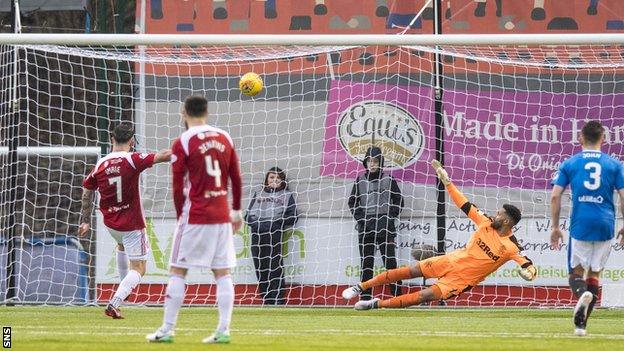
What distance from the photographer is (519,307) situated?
53.1 feet

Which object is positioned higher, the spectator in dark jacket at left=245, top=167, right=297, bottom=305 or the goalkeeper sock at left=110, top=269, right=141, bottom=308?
the spectator in dark jacket at left=245, top=167, right=297, bottom=305

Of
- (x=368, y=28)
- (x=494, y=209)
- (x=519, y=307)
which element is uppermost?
(x=368, y=28)

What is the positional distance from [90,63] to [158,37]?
4.99 metres

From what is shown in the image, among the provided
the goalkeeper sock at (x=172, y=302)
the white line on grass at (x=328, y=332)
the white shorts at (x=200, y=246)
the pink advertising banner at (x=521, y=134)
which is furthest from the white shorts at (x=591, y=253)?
the pink advertising banner at (x=521, y=134)

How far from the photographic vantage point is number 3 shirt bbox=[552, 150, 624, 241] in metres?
10.9

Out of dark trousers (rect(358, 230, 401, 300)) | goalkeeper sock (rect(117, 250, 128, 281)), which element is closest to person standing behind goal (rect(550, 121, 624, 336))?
goalkeeper sock (rect(117, 250, 128, 281))

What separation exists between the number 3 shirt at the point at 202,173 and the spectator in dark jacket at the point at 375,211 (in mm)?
6857

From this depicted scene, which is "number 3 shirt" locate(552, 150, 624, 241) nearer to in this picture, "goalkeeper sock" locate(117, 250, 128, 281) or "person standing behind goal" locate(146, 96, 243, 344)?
"person standing behind goal" locate(146, 96, 243, 344)

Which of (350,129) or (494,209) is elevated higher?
(350,129)

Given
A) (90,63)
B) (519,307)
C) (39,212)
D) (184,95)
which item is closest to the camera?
(519,307)

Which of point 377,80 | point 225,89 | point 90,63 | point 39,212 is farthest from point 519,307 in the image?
point 39,212

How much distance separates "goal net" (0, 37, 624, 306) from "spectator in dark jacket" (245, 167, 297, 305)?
51 mm

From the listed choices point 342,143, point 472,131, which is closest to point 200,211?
point 342,143

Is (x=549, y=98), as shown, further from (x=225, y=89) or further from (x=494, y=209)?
(x=225, y=89)
